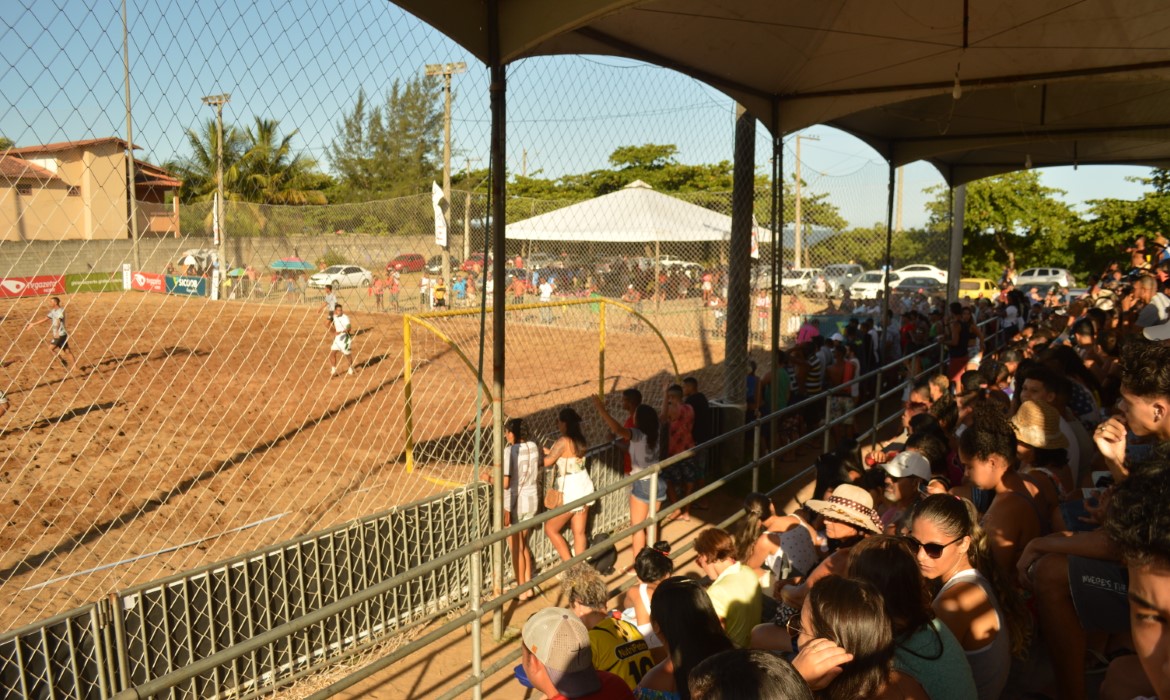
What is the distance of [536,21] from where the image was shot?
4.34 m

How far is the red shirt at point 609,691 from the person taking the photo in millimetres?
2752

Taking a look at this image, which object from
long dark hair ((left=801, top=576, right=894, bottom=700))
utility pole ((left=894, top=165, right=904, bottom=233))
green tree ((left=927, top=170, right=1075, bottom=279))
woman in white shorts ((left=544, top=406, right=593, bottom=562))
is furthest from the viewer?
green tree ((left=927, top=170, right=1075, bottom=279))

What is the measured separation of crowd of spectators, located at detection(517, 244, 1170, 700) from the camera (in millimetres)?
1859

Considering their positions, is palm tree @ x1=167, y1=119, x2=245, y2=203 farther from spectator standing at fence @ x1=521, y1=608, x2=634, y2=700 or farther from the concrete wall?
spectator standing at fence @ x1=521, y1=608, x2=634, y2=700

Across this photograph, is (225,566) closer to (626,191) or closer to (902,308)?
(626,191)

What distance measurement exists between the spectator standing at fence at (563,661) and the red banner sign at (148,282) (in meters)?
3.26

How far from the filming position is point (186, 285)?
6.09m

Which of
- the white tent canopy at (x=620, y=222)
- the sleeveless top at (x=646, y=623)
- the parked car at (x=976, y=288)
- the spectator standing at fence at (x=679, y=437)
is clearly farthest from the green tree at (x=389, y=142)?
the parked car at (x=976, y=288)

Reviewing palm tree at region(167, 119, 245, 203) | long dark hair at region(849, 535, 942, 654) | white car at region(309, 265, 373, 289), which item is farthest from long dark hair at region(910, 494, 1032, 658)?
white car at region(309, 265, 373, 289)

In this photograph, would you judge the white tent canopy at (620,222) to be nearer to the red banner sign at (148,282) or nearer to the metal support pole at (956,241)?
the metal support pole at (956,241)

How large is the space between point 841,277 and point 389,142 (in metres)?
17.4

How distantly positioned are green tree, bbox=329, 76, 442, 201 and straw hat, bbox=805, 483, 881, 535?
2.99m

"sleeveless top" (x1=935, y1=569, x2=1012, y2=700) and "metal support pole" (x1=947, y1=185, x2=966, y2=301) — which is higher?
"metal support pole" (x1=947, y1=185, x2=966, y2=301)

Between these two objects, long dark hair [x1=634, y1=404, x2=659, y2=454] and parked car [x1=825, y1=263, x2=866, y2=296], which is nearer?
long dark hair [x1=634, y1=404, x2=659, y2=454]
